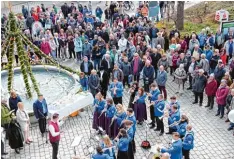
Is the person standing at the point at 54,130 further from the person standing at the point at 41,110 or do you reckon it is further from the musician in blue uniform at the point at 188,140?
the musician in blue uniform at the point at 188,140

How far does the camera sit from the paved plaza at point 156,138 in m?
12.8

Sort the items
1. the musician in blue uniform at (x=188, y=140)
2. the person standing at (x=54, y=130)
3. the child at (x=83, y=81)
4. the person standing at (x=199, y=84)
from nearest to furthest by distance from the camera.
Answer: the musician in blue uniform at (x=188, y=140) < the person standing at (x=54, y=130) < the person standing at (x=199, y=84) < the child at (x=83, y=81)

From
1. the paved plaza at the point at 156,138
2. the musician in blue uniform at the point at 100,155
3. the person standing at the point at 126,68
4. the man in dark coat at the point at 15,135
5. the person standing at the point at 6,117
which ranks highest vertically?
the person standing at the point at 126,68

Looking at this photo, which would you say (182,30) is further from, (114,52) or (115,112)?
(115,112)

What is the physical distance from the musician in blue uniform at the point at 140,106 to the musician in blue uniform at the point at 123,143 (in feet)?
8.76

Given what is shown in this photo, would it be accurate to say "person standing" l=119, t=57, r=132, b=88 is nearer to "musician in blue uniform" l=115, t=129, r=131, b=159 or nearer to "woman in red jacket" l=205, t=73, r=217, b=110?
"woman in red jacket" l=205, t=73, r=217, b=110

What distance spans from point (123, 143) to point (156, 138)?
9.17 feet

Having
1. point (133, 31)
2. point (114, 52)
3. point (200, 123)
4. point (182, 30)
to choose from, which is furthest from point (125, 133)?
point (182, 30)

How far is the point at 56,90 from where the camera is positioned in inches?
644

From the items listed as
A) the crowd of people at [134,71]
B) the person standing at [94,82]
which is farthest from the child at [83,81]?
the person standing at [94,82]

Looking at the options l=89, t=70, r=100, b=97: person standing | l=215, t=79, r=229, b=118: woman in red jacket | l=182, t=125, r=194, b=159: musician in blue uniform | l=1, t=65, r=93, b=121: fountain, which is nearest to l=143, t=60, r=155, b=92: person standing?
l=89, t=70, r=100, b=97: person standing

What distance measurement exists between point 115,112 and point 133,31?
948 cm

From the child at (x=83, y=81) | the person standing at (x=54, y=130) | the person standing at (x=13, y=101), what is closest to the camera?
the person standing at (x=54, y=130)

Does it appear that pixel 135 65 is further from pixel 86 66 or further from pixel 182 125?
pixel 182 125
